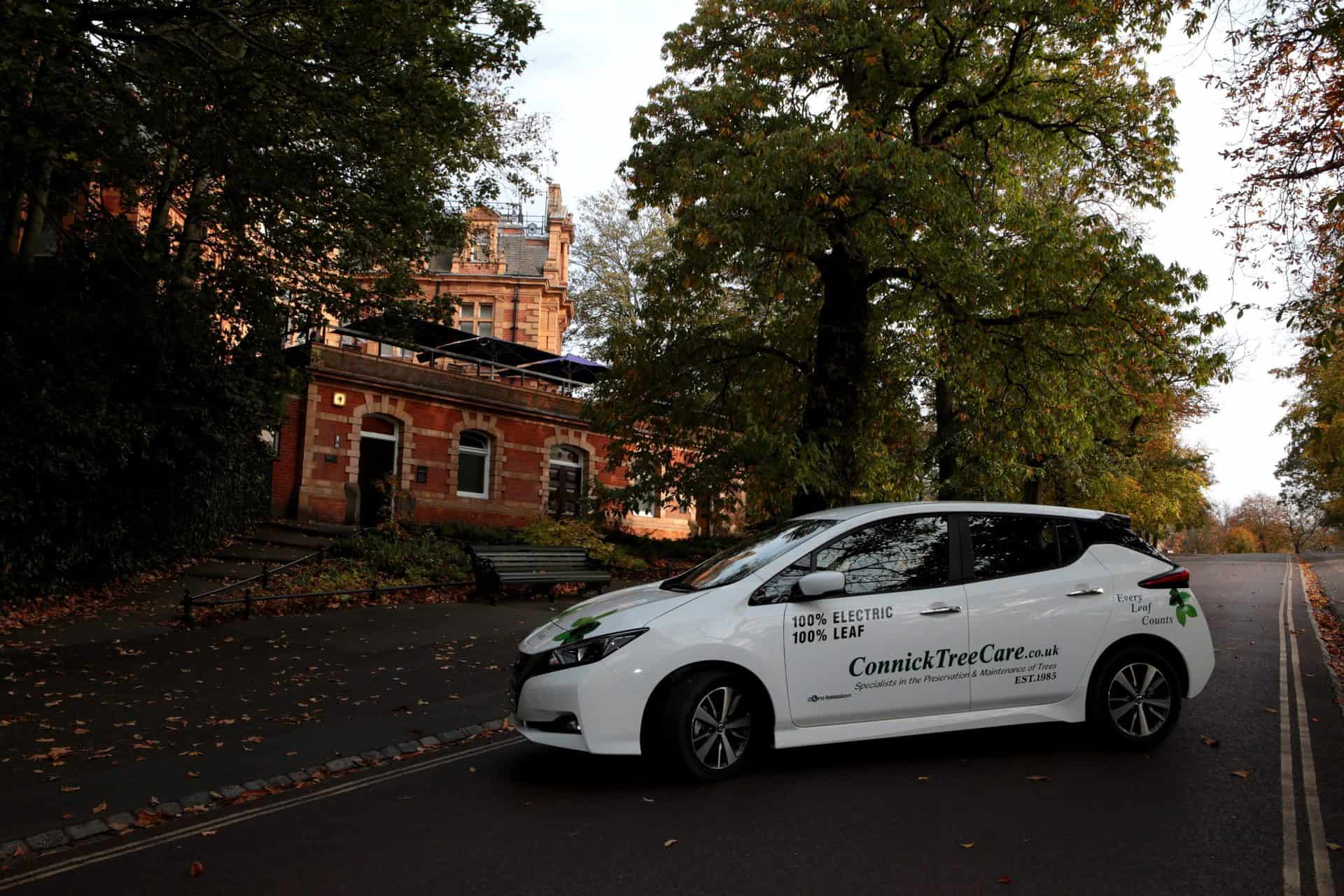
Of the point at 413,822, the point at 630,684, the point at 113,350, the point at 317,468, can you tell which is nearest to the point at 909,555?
the point at 630,684

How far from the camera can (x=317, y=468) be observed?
25766 millimetres

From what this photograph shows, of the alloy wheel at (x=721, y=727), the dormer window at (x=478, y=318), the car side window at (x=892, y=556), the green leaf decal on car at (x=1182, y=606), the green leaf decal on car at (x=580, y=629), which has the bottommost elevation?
the alloy wheel at (x=721, y=727)

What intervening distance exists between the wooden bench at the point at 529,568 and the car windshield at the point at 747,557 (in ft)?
28.6

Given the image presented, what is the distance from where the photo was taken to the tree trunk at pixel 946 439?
21203mm

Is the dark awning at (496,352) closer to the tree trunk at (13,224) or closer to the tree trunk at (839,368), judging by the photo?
the tree trunk at (13,224)

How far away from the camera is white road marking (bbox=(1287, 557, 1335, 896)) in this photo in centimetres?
439

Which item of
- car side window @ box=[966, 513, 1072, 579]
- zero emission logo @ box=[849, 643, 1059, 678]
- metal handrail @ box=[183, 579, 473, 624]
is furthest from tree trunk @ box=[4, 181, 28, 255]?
car side window @ box=[966, 513, 1072, 579]

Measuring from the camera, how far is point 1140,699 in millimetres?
6605

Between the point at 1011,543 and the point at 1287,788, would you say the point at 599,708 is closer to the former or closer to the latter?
the point at 1011,543

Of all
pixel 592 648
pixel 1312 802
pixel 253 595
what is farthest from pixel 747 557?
pixel 253 595

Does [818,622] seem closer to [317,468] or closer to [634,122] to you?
[634,122]

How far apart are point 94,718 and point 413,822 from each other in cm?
422

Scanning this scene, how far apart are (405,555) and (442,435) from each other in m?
10.9

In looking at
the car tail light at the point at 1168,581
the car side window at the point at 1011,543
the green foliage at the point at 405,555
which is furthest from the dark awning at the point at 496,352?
the car tail light at the point at 1168,581
